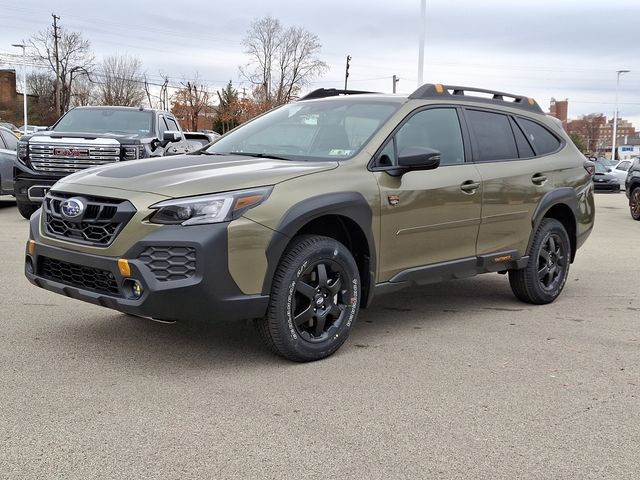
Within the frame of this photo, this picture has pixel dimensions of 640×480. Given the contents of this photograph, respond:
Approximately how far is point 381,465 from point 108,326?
284cm

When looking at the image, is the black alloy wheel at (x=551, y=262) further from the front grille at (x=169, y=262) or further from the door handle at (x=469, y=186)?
the front grille at (x=169, y=262)

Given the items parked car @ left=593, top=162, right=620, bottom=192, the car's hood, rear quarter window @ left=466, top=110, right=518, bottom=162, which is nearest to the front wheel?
the car's hood

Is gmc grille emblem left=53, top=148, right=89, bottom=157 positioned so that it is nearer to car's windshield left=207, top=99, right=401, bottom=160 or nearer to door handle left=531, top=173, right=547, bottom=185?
car's windshield left=207, top=99, right=401, bottom=160

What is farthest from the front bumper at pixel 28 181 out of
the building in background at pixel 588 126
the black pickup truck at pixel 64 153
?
the building in background at pixel 588 126

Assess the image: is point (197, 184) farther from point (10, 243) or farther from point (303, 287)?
point (10, 243)

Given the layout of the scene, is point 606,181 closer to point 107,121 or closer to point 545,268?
point 107,121

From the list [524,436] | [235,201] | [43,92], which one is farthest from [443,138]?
[43,92]

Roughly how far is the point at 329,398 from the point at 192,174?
154 centimetres

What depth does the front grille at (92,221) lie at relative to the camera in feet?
13.0

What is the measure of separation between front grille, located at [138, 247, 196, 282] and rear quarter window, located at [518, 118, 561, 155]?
11.8 feet

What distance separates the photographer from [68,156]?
11.3 meters

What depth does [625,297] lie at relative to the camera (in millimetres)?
6699

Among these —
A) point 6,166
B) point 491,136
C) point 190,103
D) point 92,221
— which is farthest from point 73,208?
point 190,103

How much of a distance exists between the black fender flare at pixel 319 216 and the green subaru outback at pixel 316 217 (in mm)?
10
